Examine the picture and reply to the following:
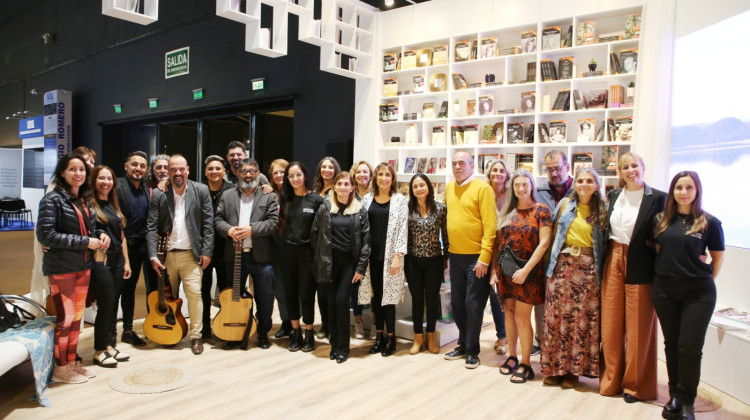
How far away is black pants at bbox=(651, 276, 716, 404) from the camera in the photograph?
2.82 metres

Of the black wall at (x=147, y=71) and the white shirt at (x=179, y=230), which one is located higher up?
the black wall at (x=147, y=71)

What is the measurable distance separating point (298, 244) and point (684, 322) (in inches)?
102

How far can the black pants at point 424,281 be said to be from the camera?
3857 mm

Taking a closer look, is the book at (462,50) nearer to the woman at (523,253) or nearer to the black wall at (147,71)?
the black wall at (147,71)

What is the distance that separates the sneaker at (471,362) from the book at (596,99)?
3104 millimetres

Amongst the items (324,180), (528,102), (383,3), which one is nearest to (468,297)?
(324,180)

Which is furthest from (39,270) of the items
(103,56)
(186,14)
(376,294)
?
(103,56)

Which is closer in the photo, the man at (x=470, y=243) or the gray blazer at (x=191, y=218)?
the man at (x=470, y=243)

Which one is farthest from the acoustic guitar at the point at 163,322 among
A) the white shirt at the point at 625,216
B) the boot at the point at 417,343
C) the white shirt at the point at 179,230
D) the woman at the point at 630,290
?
the white shirt at the point at 625,216

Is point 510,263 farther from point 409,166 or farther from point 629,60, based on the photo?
point 409,166

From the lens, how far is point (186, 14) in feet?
31.4

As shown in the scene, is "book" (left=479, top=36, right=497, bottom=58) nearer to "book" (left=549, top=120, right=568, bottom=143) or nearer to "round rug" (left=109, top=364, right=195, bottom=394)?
"book" (left=549, top=120, right=568, bottom=143)

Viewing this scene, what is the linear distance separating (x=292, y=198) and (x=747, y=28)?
363cm

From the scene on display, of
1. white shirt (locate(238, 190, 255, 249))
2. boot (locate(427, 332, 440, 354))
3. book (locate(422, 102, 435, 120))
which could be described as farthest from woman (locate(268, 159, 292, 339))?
book (locate(422, 102, 435, 120))
